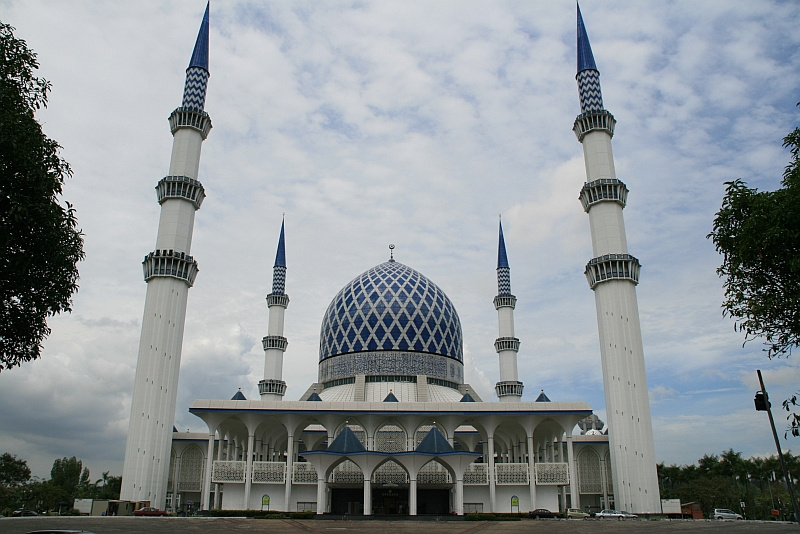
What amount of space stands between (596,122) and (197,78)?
21806mm

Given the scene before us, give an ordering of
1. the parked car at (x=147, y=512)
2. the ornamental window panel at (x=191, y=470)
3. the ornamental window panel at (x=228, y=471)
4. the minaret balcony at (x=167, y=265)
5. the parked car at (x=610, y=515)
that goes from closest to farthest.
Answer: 1. the parked car at (x=147, y=512)
2. the parked car at (x=610, y=515)
3. the ornamental window panel at (x=228, y=471)
4. the minaret balcony at (x=167, y=265)
5. the ornamental window panel at (x=191, y=470)

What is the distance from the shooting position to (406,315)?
42.7m

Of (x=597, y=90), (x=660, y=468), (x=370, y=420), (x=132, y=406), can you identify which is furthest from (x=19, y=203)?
(x=660, y=468)

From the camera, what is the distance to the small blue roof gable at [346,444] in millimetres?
29047

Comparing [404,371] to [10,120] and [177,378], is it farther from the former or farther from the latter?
[10,120]

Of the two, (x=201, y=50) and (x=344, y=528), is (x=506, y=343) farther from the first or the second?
(x=201, y=50)

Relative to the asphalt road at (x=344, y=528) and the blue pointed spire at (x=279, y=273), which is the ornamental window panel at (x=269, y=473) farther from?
the blue pointed spire at (x=279, y=273)

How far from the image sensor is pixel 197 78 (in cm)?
3581

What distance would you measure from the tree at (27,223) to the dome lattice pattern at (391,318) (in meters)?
29.7

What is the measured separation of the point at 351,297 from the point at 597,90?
20736mm

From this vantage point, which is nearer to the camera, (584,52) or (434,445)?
(434,445)

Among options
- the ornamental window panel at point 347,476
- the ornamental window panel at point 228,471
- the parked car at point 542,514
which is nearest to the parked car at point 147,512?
the ornamental window panel at point 228,471

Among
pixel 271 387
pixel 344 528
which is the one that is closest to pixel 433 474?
pixel 344 528

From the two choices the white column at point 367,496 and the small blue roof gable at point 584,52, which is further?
the small blue roof gable at point 584,52
